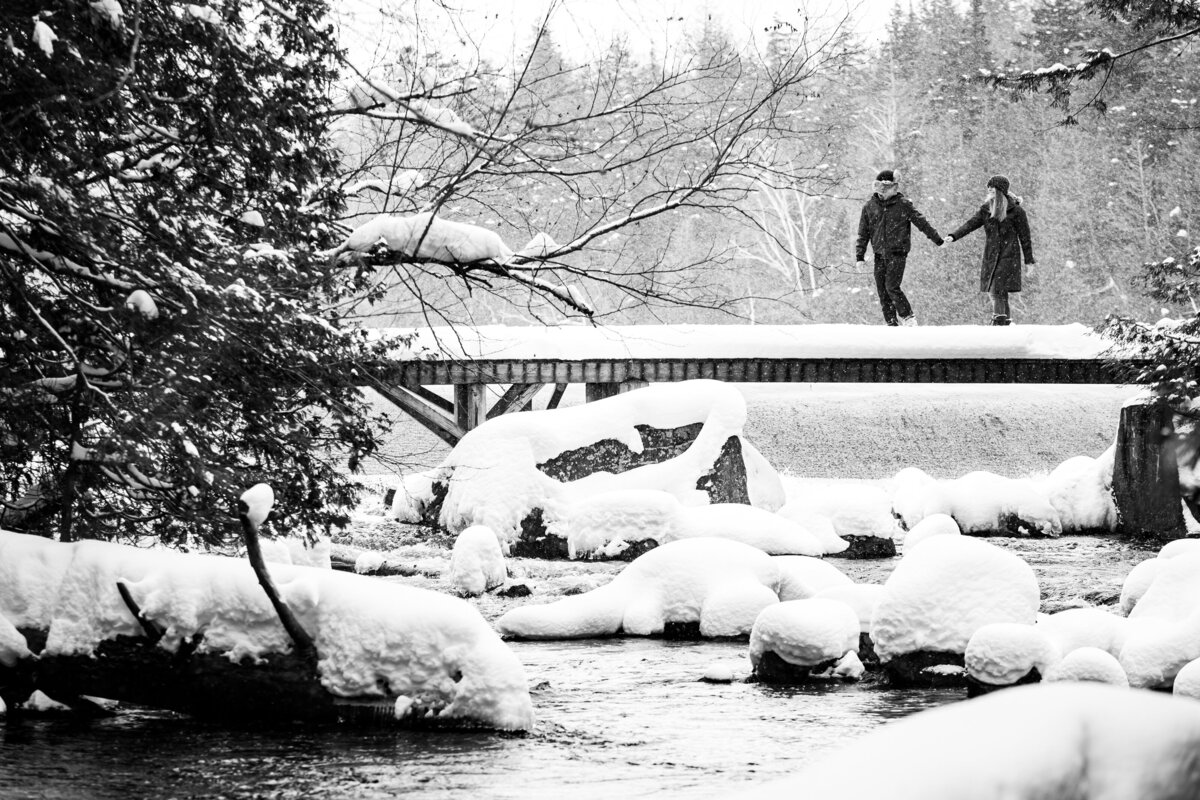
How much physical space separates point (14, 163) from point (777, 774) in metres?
3.92

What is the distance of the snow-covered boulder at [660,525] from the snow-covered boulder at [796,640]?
435 cm

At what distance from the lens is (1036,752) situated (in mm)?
1970

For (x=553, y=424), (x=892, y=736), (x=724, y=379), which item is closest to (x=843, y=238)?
(x=724, y=379)

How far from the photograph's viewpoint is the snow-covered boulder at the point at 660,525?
39.4 feet

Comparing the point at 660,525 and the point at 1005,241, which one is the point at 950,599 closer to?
the point at 660,525

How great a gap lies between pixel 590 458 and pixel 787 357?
150 inches

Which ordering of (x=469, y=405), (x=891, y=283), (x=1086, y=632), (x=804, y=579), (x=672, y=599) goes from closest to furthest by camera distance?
(x=1086, y=632) → (x=672, y=599) → (x=804, y=579) → (x=891, y=283) → (x=469, y=405)

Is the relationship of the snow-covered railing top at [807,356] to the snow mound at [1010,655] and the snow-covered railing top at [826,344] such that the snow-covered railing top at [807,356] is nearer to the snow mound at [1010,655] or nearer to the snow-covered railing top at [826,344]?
the snow-covered railing top at [826,344]

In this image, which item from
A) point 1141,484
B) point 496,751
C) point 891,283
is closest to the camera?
point 496,751

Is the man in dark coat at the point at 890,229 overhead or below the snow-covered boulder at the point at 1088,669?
overhead

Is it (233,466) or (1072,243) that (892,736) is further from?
(1072,243)

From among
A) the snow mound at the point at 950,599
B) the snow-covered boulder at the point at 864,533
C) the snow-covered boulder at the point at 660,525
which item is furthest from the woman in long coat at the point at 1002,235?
the snow mound at the point at 950,599

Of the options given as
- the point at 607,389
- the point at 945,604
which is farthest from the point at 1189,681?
the point at 607,389

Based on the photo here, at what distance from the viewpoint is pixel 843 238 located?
3922cm
